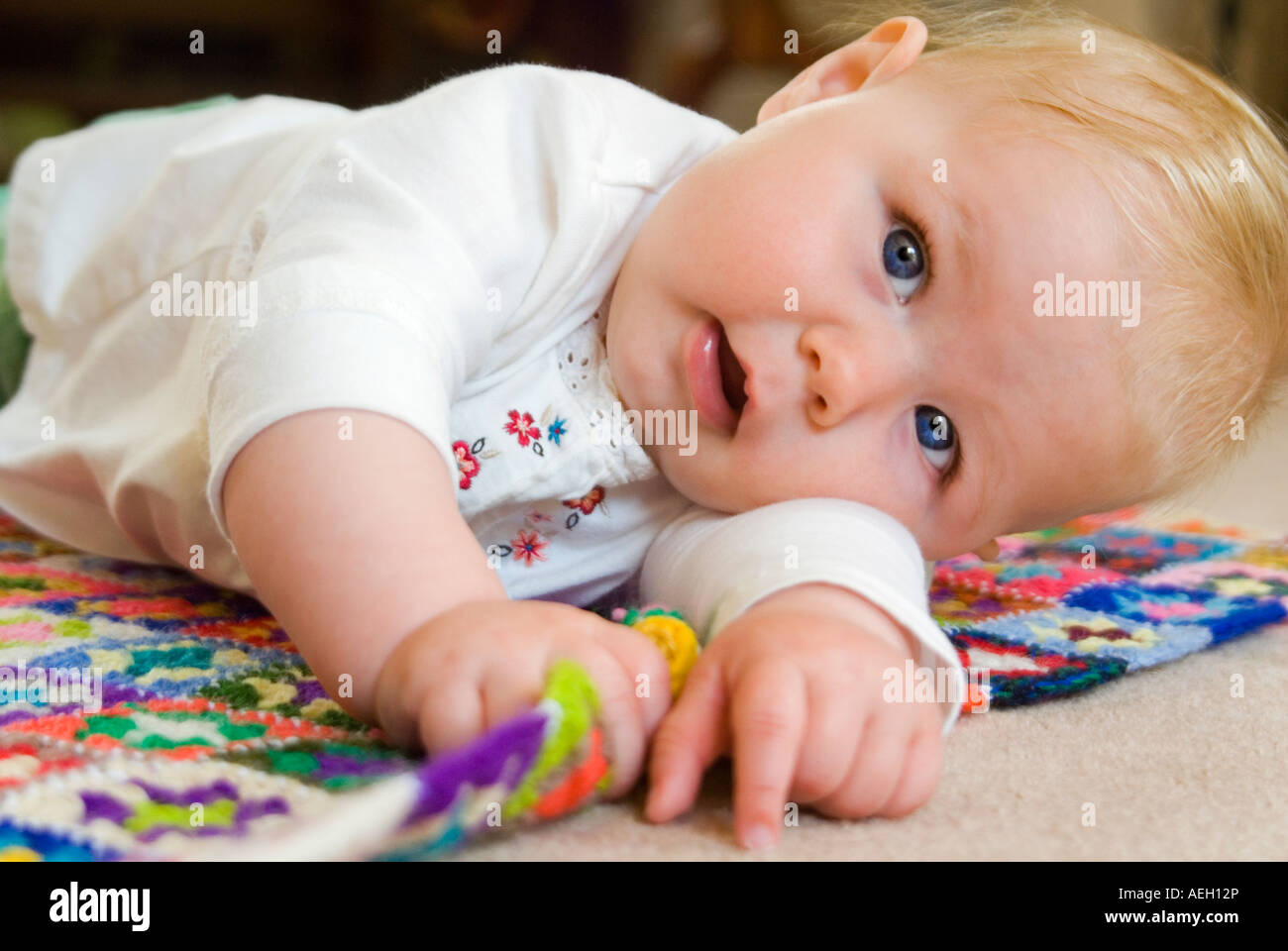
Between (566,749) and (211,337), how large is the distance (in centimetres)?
36

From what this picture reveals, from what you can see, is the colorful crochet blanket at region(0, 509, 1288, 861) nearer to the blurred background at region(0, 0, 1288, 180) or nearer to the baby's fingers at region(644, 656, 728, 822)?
the baby's fingers at region(644, 656, 728, 822)

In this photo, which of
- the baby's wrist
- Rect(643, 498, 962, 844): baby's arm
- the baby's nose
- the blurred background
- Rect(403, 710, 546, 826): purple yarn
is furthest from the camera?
the blurred background

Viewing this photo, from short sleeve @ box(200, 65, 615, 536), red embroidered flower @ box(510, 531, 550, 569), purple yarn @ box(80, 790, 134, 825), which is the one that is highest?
short sleeve @ box(200, 65, 615, 536)

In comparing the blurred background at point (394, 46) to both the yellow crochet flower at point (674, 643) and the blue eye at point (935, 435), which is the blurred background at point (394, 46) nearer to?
the blue eye at point (935, 435)

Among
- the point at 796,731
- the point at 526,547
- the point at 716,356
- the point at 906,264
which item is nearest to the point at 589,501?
the point at 526,547

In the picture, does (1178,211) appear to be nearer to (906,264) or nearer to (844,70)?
(906,264)

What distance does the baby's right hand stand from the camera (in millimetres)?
530

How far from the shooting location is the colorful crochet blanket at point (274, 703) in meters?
0.46

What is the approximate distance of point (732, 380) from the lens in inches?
32.7

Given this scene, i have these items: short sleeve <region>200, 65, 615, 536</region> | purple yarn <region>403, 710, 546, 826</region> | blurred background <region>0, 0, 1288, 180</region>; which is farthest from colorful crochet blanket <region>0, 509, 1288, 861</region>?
blurred background <region>0, 0, 1288, 180</region>

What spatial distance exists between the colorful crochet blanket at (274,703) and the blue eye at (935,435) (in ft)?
0.45

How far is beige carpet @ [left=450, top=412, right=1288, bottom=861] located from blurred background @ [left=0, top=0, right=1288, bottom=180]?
2420mm

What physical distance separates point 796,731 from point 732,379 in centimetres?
34

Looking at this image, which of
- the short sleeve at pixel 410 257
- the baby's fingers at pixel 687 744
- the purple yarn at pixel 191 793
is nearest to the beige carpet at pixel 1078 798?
the baby's fingers at pixel 687 744
